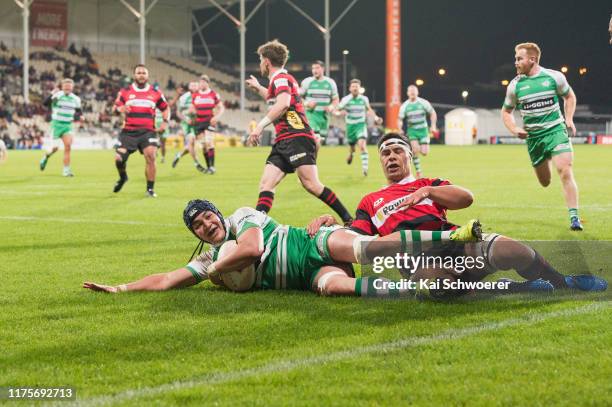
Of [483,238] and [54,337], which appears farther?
[483,238]

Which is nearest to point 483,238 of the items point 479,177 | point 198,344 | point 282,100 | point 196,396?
point 198,344

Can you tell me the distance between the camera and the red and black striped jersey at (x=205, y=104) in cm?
2602

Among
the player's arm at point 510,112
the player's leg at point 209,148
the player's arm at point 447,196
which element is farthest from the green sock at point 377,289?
the player's leg at point 209,148

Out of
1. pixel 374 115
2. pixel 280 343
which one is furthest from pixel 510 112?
pixel 374 115

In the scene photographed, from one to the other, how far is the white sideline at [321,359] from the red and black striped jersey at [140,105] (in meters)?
12.0

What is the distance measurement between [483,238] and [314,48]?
256 feet

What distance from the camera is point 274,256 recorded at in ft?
21.1

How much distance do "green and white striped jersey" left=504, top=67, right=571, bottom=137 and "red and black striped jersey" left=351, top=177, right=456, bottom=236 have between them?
5.16m

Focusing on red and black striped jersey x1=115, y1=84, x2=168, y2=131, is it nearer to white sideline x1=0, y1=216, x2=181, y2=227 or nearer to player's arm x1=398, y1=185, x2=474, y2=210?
white sideline x1=0, y1=216, x2=181, y2=227

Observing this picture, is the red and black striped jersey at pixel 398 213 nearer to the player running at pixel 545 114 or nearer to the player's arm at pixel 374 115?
the player running at pixel 545 114

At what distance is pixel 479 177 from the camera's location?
860 inches

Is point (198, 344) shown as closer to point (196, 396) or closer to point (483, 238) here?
point (196, 396)

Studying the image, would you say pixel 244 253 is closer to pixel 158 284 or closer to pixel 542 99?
pixel 158 284

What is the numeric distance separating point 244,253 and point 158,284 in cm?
92
